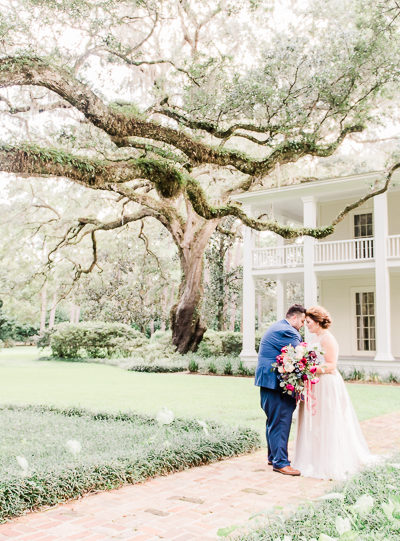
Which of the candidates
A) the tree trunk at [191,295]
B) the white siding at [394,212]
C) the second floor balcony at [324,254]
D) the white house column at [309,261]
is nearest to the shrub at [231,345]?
the tree trunk at [191,295]

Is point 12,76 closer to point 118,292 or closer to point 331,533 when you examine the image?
point 331,533

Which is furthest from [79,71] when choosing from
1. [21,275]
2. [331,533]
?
[21,275]

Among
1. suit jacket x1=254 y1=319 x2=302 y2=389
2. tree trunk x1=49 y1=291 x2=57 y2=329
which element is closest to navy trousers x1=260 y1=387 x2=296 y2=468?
suit jacket x1=254 y1=319 x2=302 y2=389

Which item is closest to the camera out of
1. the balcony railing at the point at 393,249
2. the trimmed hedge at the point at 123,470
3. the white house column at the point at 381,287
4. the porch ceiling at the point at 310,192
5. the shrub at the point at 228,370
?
the trimmed hedge at the point at 123,470

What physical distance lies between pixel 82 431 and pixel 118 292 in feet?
83.7

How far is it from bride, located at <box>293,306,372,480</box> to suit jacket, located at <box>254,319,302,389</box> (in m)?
0.29

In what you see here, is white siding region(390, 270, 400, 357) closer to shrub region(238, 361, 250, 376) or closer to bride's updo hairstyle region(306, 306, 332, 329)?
shrub region(238, 361, 250, 376)

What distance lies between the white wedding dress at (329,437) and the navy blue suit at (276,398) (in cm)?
18

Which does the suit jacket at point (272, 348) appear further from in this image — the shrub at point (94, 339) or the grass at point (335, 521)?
Answer: the shrub at point (94, 339)

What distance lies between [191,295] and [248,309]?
9.11 feet

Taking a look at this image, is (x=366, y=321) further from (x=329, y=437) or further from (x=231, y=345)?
(x=329, y=437)

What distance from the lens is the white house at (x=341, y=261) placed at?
715 inches

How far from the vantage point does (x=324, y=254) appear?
749 inches

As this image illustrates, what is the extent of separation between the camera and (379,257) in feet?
57.5
